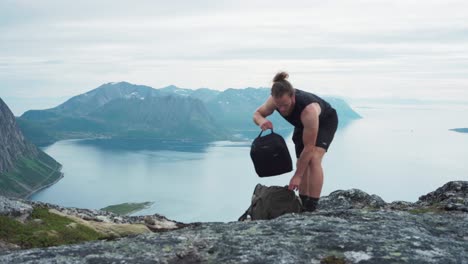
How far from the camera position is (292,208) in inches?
437

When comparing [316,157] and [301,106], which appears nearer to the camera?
[301,106]

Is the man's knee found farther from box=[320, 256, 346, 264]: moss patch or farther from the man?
box=[320, 256, 346, 264]: moss patch

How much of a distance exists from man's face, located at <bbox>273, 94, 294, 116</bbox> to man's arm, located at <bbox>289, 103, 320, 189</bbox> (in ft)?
1.20

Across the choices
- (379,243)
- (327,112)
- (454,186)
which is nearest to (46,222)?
(327,112)

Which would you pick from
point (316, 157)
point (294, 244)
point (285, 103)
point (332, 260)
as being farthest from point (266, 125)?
point (332, 260)

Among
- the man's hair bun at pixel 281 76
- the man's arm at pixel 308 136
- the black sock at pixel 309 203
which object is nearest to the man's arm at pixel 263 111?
the man's hair bun at pixel 281 76

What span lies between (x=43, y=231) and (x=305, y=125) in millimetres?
7481

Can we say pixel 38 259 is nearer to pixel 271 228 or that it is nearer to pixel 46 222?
pixel 271 228

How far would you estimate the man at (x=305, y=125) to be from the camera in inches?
424

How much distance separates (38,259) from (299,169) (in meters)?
6.69

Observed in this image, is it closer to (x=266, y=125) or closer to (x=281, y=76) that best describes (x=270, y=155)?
(x=266, y=125)

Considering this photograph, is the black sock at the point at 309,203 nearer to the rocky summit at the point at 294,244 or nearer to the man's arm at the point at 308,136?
the man's arm at the point at 308,136

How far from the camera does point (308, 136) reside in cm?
1091

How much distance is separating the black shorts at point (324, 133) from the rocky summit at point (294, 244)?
3005mm
